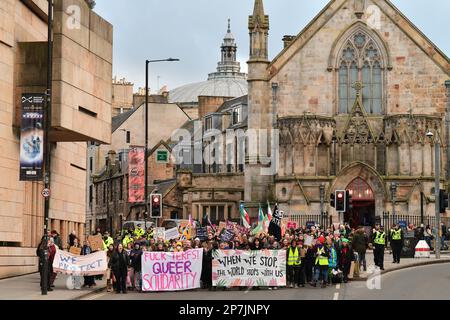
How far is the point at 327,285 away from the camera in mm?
39719

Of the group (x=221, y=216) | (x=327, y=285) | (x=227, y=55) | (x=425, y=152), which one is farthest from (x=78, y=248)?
(x=227, y=55)

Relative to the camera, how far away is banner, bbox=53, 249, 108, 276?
38.1 metres

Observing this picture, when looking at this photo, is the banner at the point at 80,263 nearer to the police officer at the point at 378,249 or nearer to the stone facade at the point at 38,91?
the stone facade at the point at 38,91

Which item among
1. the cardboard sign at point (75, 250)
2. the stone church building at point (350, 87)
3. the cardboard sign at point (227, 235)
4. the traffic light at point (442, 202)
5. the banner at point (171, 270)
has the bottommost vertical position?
the banner at point (171, 270)

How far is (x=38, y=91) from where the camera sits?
4266 cm

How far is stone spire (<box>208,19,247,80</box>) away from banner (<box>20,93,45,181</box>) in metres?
107

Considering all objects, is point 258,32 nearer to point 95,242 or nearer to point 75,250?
point 95,242

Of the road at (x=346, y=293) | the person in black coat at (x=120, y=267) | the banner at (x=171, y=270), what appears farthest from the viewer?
the banner at (x=171, y=270)

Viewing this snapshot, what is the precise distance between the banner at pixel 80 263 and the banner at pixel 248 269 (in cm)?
333

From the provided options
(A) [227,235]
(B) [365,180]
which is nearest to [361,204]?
(B) [365,180]

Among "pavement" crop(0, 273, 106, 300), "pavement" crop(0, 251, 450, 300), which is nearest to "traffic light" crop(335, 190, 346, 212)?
"pavement" crop(0, 251, 450, 300)

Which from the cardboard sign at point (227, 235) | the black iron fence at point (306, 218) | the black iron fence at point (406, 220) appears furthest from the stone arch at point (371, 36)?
the cardboard sign at point (227, 235)

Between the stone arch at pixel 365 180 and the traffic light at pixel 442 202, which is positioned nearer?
the traffic light at pixel 442 202

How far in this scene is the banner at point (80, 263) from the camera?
38.1 m
